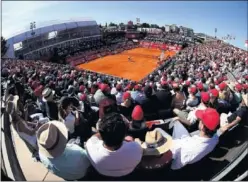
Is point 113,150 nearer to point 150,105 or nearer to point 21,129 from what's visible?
point 21,129

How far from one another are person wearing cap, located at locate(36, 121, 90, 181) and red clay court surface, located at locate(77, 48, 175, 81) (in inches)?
890

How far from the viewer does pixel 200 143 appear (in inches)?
97.1

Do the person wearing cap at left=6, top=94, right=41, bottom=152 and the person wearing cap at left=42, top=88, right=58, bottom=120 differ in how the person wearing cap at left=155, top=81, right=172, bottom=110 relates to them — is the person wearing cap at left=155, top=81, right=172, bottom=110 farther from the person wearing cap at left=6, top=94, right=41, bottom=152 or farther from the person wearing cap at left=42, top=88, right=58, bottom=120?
the person wearing cap at left=6, top=94, right=41, bottom=152

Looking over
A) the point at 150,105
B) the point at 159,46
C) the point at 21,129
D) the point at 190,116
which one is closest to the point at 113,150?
the point at 21,129

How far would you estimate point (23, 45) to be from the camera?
20.6 feet

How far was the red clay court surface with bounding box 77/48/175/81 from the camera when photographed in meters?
28.0

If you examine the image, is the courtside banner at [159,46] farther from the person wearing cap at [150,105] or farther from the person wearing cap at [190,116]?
the person wearing cap at [190,116]

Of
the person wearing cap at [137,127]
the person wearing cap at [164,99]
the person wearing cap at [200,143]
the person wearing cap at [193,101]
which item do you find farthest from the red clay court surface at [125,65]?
the person wearing cap at [200,143]

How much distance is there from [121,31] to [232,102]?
143 feet

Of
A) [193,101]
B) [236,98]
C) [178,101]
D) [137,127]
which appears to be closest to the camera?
[137,127]

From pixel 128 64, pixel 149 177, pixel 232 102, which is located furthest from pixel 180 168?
pixel 128 64

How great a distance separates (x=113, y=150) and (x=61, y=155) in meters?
0.48

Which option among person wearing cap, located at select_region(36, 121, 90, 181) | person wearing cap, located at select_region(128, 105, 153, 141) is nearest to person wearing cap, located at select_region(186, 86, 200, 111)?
person wearing cap, located at select_region(128, 105, 153, 141)

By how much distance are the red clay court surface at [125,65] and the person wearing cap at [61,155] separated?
74.1 ft
